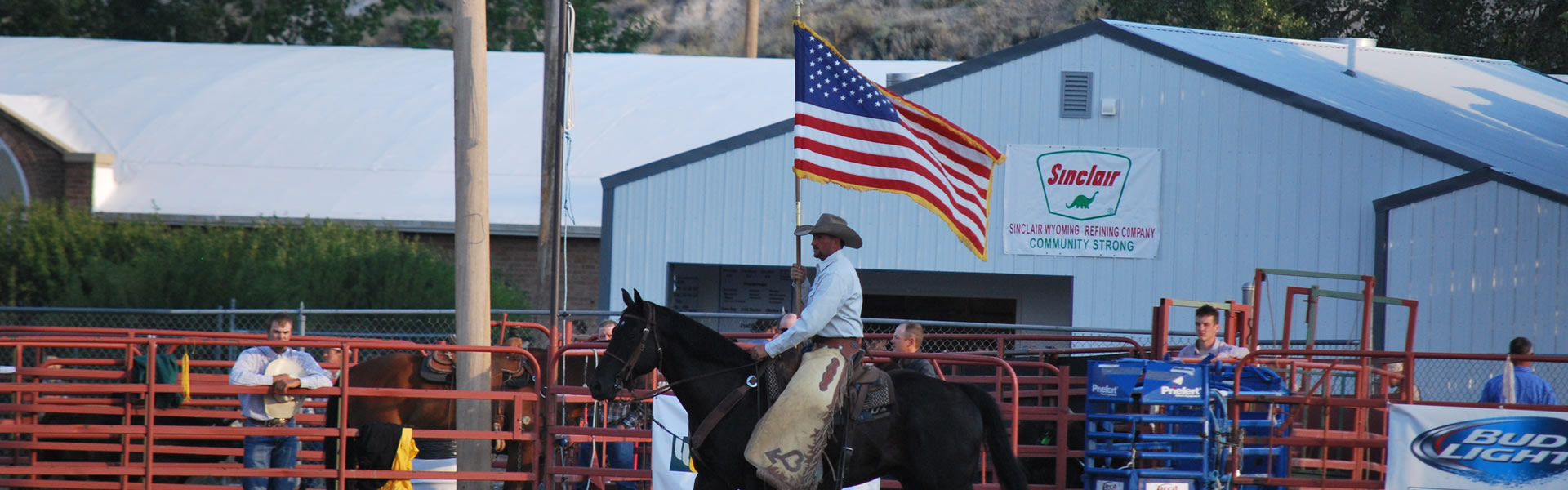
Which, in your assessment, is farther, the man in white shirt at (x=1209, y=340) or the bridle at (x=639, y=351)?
the man in white shirt at (x=1209, y=340)

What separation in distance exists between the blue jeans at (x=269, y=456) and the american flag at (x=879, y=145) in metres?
4.25

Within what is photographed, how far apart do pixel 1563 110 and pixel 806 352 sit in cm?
1979

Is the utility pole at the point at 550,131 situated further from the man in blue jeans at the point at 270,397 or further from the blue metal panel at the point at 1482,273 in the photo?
the blue metal panel at the point at 1482,273

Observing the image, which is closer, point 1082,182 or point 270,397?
point 270,397

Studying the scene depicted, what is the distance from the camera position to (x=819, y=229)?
28.9 ft

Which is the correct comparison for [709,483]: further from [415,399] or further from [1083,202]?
[1083,202]

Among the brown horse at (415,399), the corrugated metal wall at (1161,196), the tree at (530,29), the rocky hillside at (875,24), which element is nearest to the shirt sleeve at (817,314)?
the brown horse at (415,399)

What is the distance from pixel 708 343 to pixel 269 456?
390 centimetres

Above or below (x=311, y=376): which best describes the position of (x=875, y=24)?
above

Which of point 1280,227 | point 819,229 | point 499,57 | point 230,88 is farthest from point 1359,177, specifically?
point 230,88

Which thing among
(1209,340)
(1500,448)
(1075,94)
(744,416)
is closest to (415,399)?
(744,416)

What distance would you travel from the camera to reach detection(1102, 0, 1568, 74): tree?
31875mm

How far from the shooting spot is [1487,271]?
17516mm

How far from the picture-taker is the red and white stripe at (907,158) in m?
10.7
